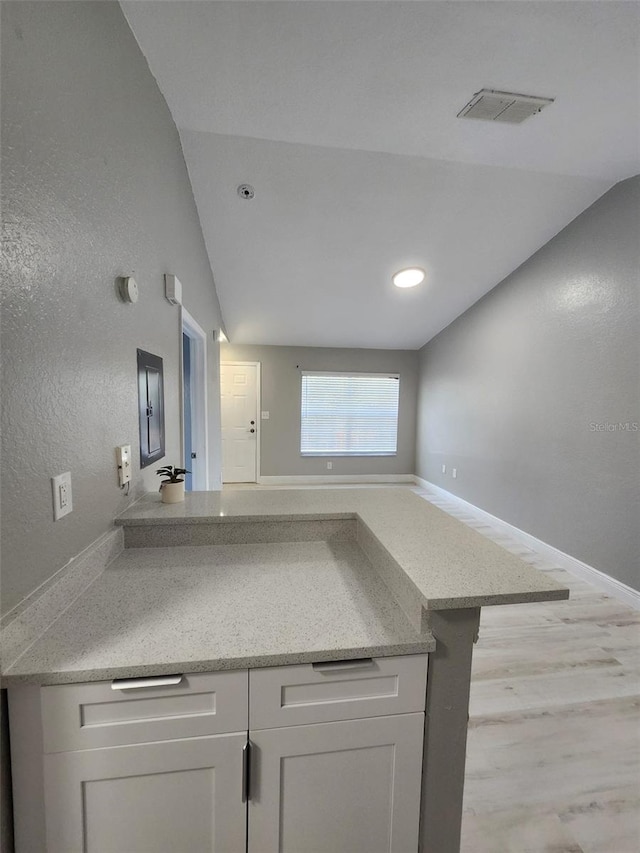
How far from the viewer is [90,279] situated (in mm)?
1053

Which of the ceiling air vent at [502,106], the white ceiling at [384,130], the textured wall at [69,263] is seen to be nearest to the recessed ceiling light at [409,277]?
the white ceiling at [384,130]

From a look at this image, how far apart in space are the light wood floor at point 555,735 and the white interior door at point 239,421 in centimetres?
378

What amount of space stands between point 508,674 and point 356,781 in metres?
1.30

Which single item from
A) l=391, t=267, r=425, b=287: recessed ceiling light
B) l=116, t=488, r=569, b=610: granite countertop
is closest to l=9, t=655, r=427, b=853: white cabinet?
l=116, t=488, r=569, b=610: granite countertop

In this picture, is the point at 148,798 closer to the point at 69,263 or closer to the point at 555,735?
the point at 69,263

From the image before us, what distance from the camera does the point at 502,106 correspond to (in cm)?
173

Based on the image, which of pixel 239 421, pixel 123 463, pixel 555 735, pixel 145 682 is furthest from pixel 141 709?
pixel 239 421

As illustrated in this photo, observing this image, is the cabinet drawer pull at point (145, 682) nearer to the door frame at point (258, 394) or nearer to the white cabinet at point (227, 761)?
the white cabinet at point (227, 761)

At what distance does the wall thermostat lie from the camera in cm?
126

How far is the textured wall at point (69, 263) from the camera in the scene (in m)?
0.75

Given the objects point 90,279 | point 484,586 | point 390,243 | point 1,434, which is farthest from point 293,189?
point 484,586

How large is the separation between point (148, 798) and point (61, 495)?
2.33 feet

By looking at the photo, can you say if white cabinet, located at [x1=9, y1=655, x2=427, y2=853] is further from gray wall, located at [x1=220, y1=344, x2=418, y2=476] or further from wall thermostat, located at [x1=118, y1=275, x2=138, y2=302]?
gray wall, located at [x1=220, y1=344, x2=418, y2=476]

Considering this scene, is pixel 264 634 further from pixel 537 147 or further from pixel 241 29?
pixel 537 147
